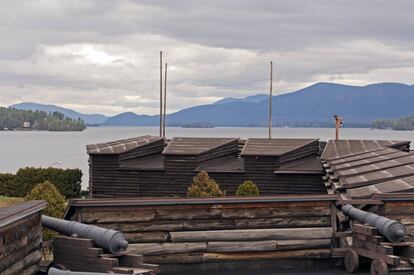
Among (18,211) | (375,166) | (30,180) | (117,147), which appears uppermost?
(117,147)

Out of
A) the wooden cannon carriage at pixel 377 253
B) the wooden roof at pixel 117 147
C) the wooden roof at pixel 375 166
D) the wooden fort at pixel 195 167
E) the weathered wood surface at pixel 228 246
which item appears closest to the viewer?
the wooden cannon carriage at pixel 377 253

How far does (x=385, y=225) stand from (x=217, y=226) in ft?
13.3

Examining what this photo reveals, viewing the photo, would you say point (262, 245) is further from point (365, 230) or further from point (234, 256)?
point (365, 230)

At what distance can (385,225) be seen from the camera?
44.8ft

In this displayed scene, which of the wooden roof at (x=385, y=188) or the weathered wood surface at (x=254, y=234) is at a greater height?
the wooden roof at (x=385, y=188)

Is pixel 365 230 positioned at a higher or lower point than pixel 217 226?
higher

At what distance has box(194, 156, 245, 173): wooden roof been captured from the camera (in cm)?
3738

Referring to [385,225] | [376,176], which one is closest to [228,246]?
[385,225]

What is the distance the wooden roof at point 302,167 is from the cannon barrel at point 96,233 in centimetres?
2408

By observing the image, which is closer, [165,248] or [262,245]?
[165,248]

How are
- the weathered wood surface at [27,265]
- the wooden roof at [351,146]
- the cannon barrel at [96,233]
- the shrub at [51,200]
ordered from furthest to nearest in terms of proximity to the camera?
1. the wooden roof at [351,146]
2. the shrub at [51,200]
3. the cannon barrel at [96,233]
4. the weathered wood surface at [27,265]

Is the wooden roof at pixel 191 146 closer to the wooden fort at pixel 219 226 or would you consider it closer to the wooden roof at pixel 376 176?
the wooden roof at pixel 376 176

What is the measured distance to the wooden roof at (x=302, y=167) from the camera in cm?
3562

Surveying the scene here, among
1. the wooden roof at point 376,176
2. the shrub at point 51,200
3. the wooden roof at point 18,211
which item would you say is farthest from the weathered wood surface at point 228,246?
the shrub at point 51,200
